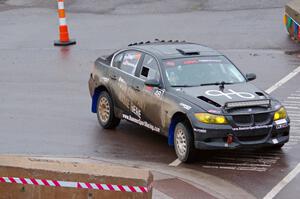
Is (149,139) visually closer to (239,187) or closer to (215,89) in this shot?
(215,89)

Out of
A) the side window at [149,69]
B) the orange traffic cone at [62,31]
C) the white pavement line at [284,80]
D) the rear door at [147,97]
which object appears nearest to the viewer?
the rear door at [147,97]

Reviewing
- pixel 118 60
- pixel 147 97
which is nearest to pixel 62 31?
pixel 118 60

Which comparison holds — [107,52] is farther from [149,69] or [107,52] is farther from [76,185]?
[76,185]

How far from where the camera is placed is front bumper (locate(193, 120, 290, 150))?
12797mm

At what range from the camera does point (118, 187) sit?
31.4 feet

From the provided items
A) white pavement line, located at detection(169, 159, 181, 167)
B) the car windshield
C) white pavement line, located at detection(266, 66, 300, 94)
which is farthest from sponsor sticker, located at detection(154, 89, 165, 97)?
white pavement line, located at detection(266, 66, 300, 94)

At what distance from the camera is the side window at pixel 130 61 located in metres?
15.0

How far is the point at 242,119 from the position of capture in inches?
508

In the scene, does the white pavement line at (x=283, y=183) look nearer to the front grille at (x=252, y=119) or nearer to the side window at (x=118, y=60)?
the front grille at (x=252, y=119)

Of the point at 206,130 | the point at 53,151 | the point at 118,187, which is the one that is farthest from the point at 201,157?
the point at 118,187

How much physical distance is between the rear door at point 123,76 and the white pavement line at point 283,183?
3.52m

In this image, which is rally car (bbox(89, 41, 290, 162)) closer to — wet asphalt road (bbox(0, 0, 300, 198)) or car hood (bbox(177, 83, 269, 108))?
car hood (bbox(177, 83, 269, 108))

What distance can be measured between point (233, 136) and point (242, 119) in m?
0.31

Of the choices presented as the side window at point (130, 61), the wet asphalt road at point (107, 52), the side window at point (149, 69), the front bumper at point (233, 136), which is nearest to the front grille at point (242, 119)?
the front bumper at point (233, 136)
